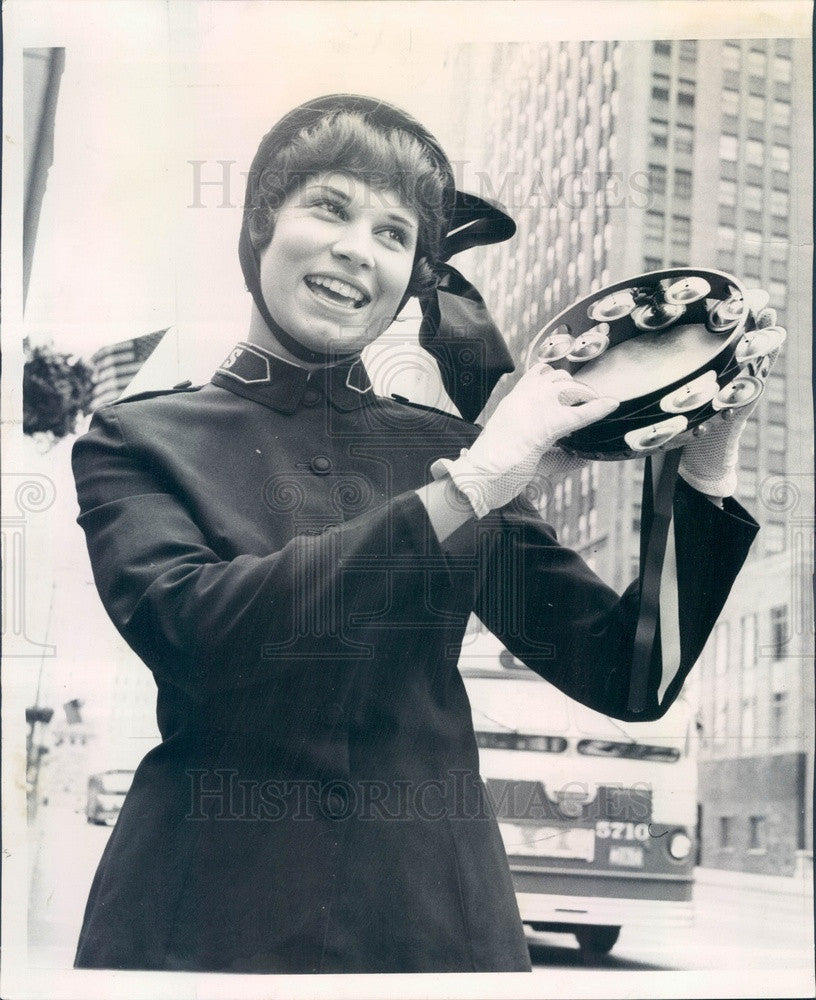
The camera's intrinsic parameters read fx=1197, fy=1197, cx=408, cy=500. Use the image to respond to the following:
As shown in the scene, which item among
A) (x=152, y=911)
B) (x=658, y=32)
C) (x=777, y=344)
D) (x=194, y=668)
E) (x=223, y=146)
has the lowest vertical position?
(x=152, y=911)

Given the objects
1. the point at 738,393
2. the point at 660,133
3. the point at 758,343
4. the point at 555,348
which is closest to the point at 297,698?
the point at 555,348

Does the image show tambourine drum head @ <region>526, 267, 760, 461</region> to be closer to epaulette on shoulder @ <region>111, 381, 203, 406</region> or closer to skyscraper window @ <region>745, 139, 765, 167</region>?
skyscraper window @ <region>745, 139, 765, 167</region>

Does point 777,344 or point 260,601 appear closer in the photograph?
point 260,601

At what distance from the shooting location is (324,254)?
9.98 ft

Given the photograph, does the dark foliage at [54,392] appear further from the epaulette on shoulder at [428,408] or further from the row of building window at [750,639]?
the row of building window at [750,639]

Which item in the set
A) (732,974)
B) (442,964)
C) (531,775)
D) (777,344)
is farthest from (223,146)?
(732,974)

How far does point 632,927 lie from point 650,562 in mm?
909

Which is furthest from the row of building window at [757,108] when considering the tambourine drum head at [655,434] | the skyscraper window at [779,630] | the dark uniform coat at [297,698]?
the skyscraper window at [779,630]

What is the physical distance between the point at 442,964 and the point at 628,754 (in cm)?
68

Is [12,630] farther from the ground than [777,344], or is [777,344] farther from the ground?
[777,344]

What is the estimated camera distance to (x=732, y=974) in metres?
3.02

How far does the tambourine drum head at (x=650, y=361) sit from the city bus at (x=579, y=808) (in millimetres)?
694

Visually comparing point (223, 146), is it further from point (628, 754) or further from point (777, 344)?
point (628, 754)

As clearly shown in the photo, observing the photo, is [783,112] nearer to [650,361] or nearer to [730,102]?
[730,102]
